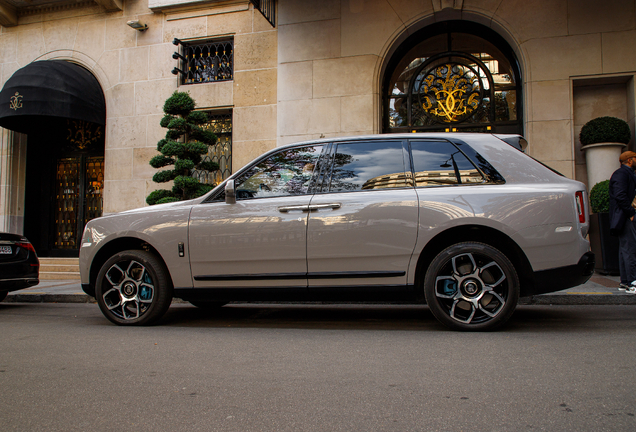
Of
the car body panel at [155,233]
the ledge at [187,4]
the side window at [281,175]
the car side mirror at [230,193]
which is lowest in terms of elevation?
the car body panel at [155,233]

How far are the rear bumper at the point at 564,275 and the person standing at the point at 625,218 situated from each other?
8.95 ft

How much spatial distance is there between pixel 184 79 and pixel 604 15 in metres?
9.73

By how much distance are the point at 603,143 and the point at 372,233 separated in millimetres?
7257

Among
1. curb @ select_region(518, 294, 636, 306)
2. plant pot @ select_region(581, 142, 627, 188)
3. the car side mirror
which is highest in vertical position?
plant pot @ select_region(581, 142, 627, 188)

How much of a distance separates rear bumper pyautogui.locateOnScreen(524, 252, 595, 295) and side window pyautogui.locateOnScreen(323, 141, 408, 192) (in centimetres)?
143

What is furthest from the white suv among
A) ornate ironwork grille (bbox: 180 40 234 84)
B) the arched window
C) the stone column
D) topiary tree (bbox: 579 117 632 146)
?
the stone column

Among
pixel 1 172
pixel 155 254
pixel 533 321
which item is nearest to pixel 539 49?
pixel 533 321

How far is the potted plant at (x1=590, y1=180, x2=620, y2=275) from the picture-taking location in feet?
25.6

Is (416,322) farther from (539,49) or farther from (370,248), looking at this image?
(539,49)

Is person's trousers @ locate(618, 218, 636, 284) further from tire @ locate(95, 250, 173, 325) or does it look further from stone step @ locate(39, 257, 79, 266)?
stone step @ locate(39, 257, 79, 266)

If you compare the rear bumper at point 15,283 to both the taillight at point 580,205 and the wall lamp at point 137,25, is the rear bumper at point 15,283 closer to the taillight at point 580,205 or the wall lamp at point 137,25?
the taillight at point 580,205

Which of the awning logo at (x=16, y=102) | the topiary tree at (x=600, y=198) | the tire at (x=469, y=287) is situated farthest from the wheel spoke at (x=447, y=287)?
the awning logo at (x=16, y=102)

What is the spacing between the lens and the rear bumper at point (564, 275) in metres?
3.99

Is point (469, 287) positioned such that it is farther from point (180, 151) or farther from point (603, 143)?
point (180, 151)
